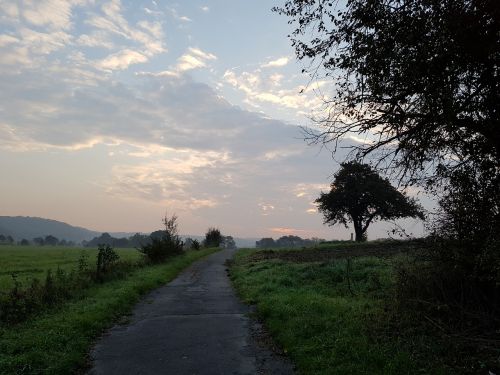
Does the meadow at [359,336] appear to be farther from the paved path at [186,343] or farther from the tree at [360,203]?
the tree at [360,203]

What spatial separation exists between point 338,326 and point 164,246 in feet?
79.9

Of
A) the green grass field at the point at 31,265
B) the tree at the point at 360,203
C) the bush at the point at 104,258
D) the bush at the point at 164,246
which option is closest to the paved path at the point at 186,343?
the bush at the point at 104,258

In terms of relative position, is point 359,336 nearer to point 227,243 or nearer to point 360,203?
point 360,203

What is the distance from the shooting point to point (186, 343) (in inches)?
391

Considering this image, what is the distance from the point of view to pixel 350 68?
9195 millimetres

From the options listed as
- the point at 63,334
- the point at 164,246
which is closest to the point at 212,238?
the point at 164,246

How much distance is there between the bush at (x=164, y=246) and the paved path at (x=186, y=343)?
14.7m

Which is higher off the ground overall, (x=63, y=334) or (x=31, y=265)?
(x=31, y=265)

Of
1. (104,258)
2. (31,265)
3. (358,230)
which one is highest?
(358,230)

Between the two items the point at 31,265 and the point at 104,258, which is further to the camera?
the point at 31,265

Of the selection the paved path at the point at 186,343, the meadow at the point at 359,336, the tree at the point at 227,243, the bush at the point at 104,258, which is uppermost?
the tree at the point at 227,243

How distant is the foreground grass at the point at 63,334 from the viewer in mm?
8180

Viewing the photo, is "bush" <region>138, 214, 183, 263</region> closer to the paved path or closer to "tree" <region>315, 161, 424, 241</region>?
the paved path

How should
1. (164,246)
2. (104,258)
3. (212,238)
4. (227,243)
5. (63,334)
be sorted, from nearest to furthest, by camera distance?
(63,334) → (104,258) → (164,246) → (212,238) → (227,243)
